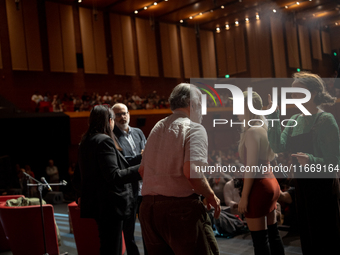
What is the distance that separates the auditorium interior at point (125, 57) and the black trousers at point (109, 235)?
5.63 m

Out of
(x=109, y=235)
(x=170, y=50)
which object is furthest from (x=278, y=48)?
(x=109, y=235)

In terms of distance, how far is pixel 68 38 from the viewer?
12.9 metres

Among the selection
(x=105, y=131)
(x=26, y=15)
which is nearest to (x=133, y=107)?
(x=26, y=15)

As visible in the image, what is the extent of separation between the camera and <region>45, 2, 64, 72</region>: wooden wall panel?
12.4m

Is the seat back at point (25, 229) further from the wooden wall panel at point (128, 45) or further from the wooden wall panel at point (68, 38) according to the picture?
the wooden wall panel at point (128, 45)

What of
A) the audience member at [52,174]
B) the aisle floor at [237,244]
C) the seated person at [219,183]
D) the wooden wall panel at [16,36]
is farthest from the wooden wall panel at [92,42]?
the aisle floor at [237,244]

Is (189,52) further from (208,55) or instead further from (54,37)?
(54,37)

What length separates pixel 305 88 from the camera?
195 centimetres

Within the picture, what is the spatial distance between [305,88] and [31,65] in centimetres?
1187

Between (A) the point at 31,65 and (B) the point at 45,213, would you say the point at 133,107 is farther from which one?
(B) the point at 45,213

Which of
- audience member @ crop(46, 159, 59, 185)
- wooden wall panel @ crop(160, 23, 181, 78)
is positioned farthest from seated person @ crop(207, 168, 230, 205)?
wooden wall panel @ crop(160, 23, 181, 78)

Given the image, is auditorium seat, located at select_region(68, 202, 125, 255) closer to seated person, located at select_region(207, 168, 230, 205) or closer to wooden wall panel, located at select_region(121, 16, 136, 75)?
seated person, located at select_region(207, 168, 230, 205)

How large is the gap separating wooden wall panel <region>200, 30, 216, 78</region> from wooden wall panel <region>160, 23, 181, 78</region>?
4.81 ft

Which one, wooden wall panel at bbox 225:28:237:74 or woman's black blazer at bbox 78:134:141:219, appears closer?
woman's black blazer at bbox 78:134:141:219
